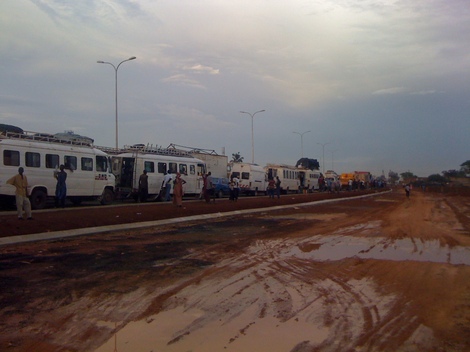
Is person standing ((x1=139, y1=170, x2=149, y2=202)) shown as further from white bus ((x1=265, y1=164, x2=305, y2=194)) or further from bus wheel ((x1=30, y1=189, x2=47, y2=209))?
white bus ((x1=265, y1=164, x2=305, y2=194))

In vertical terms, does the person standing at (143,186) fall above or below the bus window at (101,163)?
below

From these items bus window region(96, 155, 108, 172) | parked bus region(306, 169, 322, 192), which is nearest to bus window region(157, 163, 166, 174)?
bus window region(96, 155, 108, 172)

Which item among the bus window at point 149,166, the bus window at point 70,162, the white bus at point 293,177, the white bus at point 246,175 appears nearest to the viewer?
the bus window at point 70,162

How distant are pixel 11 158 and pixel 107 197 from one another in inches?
266

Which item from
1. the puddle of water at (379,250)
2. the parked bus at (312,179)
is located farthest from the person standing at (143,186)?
the parked bus at (312,179)

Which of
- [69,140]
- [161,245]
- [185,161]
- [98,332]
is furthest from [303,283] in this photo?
[185,161]

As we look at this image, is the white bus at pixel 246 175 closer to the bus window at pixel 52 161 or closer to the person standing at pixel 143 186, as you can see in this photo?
the person standing at pixel 143 186

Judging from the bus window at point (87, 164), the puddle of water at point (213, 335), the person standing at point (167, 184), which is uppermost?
the bus window at point (87, 164)

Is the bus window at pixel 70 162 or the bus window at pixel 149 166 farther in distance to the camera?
the bus window at pixel 149 166

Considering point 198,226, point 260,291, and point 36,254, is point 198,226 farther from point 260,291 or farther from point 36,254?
point 260,291

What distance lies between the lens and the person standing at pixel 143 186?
91.9 ft

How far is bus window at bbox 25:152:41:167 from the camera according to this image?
20.8 m

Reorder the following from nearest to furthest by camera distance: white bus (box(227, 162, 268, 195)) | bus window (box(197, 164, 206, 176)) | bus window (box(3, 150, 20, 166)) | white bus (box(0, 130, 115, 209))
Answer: bus window (box(3, 150, 20, 166))
white bus (box(0, 130, 115, 209))
bus window (box(197, 164, 206, 176))
white bus (box(227, 162, 268, 195))

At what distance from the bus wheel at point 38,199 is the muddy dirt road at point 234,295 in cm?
945
